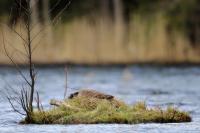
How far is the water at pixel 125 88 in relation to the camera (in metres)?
14.9

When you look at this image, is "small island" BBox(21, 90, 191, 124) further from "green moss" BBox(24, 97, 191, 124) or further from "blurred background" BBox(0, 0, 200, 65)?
"blurred background" BBox(0, 0, 200, 65)

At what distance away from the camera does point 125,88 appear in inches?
1014

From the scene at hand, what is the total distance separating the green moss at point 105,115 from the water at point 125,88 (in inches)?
12.9

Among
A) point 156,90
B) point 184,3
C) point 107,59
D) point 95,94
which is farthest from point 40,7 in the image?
point 95,94

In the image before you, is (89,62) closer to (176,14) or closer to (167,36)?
(167,36)

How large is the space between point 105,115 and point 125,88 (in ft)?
33.1

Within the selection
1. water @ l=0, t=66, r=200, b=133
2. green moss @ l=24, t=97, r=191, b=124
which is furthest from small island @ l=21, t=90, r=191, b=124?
water @ l=0, t=66, r=200, b=133

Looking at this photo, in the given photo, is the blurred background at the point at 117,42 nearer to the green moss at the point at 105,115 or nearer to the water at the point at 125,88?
the water at the point at 125,88

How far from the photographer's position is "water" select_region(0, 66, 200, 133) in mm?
14891

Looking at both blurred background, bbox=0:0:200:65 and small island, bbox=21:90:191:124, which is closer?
small island, bbox=21:90:191:124

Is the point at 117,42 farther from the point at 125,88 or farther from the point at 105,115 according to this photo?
the point at 105,115

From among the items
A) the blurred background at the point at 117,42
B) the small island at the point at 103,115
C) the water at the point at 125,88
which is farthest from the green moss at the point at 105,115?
the blurred background at the point at 117,42

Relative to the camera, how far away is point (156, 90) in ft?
81.7

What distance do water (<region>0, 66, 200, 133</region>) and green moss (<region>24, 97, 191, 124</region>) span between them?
327 mm
